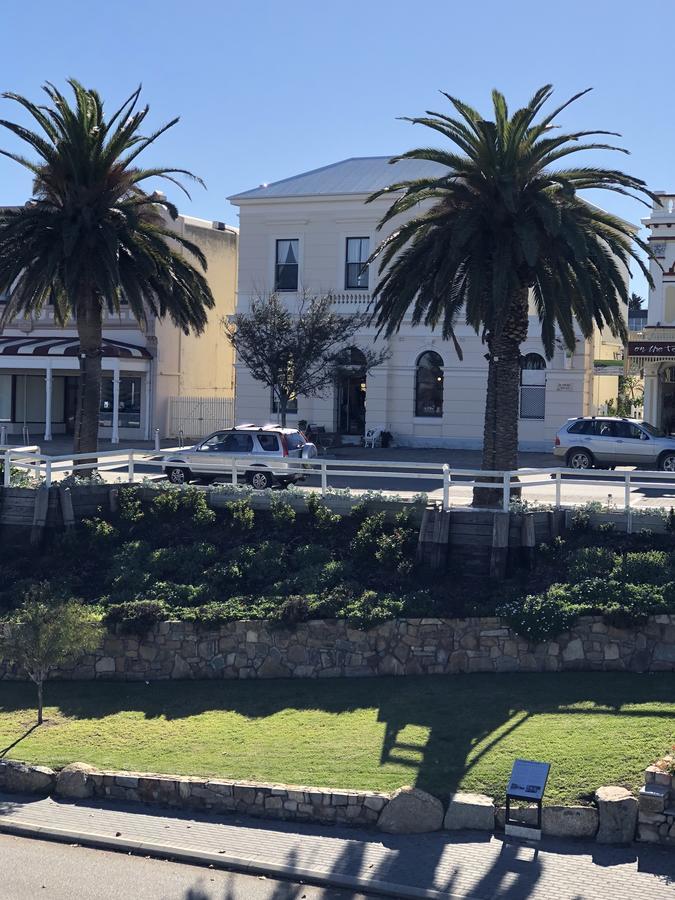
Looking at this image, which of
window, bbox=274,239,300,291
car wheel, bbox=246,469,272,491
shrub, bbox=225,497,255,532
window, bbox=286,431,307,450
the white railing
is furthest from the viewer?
window, bbox=274,239,300,291

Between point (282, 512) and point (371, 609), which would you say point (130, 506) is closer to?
point (282, 512)

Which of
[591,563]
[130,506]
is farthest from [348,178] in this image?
[591,563]

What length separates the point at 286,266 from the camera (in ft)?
140

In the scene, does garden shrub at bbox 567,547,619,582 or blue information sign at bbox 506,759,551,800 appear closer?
blue information sign at bbox 506,759,551,800

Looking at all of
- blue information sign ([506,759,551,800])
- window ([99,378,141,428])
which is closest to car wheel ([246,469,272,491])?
blue information sign ([506,759,551,800])

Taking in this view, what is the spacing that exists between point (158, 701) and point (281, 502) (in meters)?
5.09

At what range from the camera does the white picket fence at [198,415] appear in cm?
4588

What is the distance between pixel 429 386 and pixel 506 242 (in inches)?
847

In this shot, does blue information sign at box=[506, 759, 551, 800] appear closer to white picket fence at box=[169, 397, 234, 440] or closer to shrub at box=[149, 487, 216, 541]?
shrub at box=[149, 487, 216, 541]

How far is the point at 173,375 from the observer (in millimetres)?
45719

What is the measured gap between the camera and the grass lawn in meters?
12.8

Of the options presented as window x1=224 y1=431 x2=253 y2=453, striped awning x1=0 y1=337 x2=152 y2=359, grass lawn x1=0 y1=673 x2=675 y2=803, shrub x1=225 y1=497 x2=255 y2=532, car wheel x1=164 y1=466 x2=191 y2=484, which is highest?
striped awning x1=0 y1=337 x2=152 y2=359

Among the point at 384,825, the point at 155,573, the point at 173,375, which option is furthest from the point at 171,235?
the point at 173,375

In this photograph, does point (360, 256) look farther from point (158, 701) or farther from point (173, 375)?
point (158, 701)
